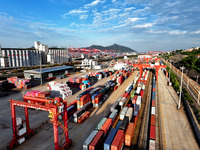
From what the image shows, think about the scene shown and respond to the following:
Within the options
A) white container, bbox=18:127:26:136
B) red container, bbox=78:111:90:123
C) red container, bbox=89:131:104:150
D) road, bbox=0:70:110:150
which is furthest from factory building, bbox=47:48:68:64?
red container, bbox=89:131:104:150

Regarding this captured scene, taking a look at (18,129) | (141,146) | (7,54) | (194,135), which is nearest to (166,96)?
(194,135)

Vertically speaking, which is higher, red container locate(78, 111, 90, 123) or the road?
red container locate(78, 111, 90, 123)

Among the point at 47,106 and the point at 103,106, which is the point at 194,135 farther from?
the point at 47,106

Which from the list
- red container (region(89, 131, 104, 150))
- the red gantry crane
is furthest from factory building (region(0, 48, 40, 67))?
red container (region(89, 131, 104, 150))

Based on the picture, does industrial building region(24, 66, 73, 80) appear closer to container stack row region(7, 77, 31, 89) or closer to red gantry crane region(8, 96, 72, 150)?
container stack row region(7, 77, 31, 89)

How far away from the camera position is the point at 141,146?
17672 millimetres

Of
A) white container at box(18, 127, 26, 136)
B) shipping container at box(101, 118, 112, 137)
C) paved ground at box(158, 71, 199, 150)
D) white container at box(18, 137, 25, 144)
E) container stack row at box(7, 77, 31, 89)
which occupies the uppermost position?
container stack row at box(7, 77, 31, 89)

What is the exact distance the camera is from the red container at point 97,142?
46.5 ft

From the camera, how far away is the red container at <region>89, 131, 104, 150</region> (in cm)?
1416

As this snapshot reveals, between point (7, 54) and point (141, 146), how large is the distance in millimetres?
104221

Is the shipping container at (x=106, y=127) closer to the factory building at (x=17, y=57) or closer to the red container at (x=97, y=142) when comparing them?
the red container at (x=97, y=142)

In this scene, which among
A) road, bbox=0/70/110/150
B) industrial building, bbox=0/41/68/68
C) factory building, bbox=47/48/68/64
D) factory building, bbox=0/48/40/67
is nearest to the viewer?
road, bbox=0/70/110/150

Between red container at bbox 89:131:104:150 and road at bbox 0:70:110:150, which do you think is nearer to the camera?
red container at bbox 89:131:104:150

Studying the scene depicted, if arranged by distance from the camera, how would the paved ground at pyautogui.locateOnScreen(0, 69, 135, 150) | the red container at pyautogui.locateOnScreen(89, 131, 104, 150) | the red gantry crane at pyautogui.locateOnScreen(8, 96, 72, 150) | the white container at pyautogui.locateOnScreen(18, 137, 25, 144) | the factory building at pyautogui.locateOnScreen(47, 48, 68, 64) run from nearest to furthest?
the red container at pyautogui.locateOnScreen(89, 131, 104, 150)
the red gantry crane at pyautogui.locateOnScreen(8, 96, 72, 150)
the white container at pyautogui.locateOnScreen(18, 137, 25, 144)
the paved ground at pyautogui.locateOnScreen(0, 69, 135, 150)
the factory building at pyautogui.locateOnScreen(47, 48, 68, 64)
